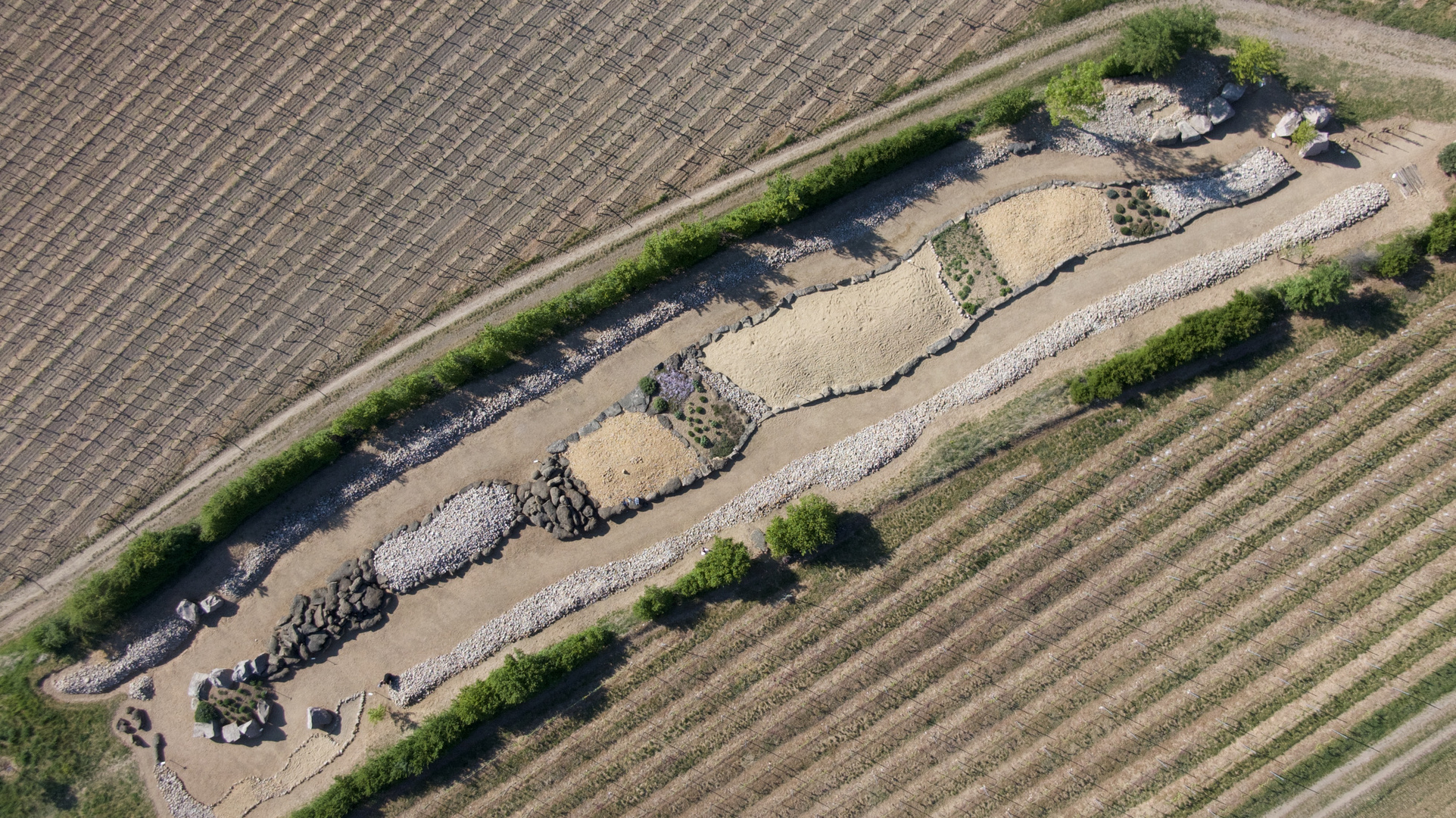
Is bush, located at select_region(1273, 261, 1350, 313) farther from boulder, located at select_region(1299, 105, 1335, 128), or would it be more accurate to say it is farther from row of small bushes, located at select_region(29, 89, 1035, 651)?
row of small bushes, located at select_region(29, 89, 1035, 651)

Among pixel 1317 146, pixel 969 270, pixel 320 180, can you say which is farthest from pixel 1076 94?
pixel 320 180

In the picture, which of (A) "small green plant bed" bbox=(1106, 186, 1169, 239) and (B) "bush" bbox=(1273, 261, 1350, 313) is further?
(A) "small green plant bed" bbox=(1106, 186, 1169, 239)

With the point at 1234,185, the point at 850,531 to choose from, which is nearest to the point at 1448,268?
the point at 1234,185

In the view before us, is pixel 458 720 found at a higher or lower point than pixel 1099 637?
higher

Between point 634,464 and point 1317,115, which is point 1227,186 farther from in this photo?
point 634,464

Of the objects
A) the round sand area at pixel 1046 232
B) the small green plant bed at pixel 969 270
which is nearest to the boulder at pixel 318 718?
the small green plant bed at pixel 969 270

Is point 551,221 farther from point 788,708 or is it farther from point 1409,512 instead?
point 1409,512

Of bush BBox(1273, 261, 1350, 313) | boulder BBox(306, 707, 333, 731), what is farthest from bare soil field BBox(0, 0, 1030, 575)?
bush BBox(1273, 261, 1350, 313)
